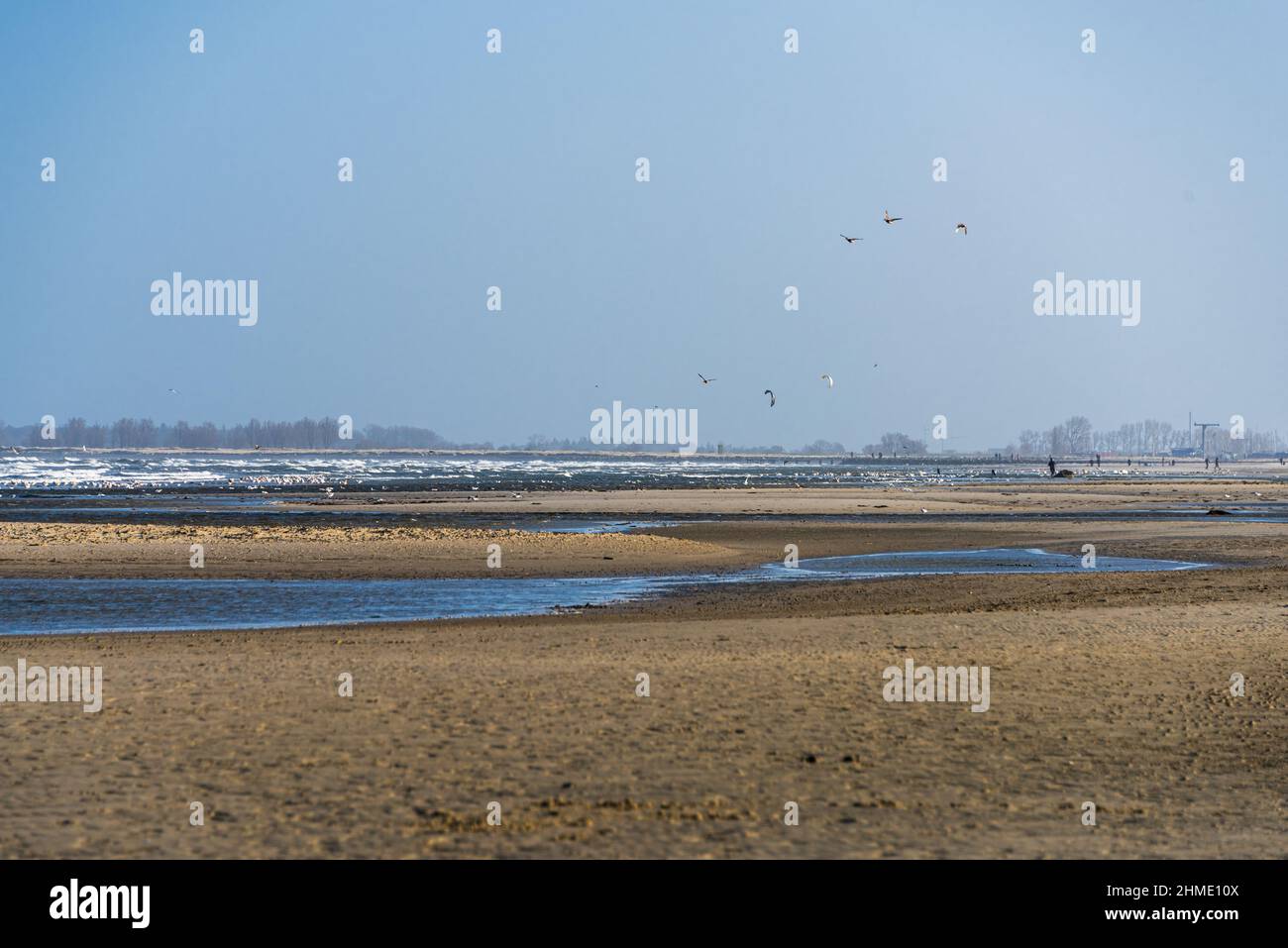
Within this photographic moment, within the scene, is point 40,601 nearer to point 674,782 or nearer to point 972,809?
point 674,782

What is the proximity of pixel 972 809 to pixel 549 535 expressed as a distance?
114 ft

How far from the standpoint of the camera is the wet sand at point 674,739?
1007 cm

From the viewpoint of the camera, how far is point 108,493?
292 feet

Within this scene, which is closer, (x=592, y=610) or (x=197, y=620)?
(x=197, y=620)

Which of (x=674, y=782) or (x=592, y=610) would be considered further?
(x=592, y=610)

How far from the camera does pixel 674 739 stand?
43.8 feet

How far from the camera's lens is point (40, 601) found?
27328 millimetres

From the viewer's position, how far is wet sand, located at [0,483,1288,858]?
10070mm

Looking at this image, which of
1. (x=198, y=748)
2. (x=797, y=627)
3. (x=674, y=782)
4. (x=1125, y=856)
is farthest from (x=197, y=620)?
(x=1125, y=856)
